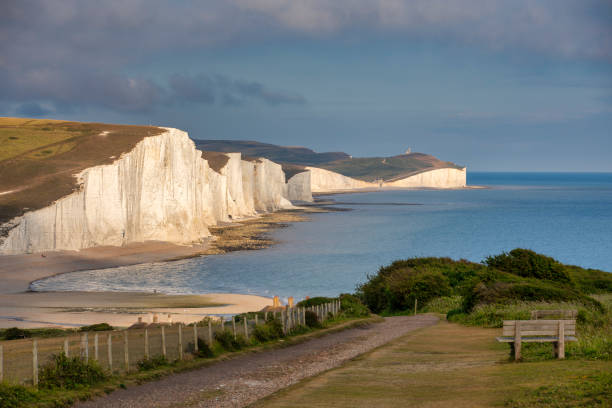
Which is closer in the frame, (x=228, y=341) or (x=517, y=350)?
(x=517, y=350)

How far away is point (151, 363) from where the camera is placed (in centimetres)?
1697

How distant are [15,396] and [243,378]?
18.0ft

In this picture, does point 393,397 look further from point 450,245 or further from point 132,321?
point 450,245

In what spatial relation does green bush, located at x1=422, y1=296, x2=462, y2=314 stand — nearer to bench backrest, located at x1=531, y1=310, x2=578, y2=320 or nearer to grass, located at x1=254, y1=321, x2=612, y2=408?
grass, located at x1=254, y1=321, x2=612, y2=408

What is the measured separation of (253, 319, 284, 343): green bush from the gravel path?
1.01 metres

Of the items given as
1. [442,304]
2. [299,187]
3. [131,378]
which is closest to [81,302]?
[442,304]

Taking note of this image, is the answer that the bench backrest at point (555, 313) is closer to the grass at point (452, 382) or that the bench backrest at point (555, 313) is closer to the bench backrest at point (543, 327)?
the grass at point (452, 382)

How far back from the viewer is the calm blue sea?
54.2 m

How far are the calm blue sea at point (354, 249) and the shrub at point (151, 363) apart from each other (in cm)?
3315

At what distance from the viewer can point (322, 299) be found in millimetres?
35406

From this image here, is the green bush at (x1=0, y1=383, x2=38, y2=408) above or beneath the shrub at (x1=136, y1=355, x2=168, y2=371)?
above

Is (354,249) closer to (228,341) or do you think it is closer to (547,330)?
(228,341)

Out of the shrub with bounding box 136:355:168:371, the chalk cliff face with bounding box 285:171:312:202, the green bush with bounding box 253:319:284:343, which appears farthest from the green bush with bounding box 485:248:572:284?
the chalk cliff face with bounding box 285:171:312:202

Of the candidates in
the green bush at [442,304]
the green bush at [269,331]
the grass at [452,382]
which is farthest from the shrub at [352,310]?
the grass at [452,382]
